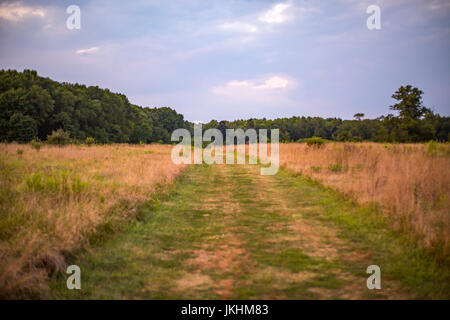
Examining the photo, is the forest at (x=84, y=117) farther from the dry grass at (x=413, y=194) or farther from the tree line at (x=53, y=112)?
the dry grass at (x=413, y=194)

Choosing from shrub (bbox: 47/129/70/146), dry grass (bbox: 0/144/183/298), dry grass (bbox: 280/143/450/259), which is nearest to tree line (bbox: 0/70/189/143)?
shrub (bbox: 47/129/70/146)

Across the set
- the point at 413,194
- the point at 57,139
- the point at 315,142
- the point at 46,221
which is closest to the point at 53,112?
the point at 57,139

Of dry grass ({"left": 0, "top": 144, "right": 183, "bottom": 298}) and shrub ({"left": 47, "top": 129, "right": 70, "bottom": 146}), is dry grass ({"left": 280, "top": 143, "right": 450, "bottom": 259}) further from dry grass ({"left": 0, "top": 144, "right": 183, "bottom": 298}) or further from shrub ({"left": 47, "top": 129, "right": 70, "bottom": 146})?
shrub ({"left": 47, "top": 129, "right": 70, "bottom": 146})

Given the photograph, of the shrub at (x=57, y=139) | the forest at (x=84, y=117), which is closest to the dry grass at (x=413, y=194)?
the shrub at (x=57, y=139)

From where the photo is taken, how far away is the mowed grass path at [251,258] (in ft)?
12.8

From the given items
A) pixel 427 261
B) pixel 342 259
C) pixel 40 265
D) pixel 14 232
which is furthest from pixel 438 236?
pixel 14 232

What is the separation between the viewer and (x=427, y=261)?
15.4 feet

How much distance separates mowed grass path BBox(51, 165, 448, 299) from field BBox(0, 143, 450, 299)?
20 millimetres

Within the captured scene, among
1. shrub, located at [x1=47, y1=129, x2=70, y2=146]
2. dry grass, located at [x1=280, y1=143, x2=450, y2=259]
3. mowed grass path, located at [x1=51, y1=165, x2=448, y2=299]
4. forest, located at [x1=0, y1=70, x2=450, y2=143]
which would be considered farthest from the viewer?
forest, located at [x1=0, y1=70, x2=450, y2=143]

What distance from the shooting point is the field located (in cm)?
397
